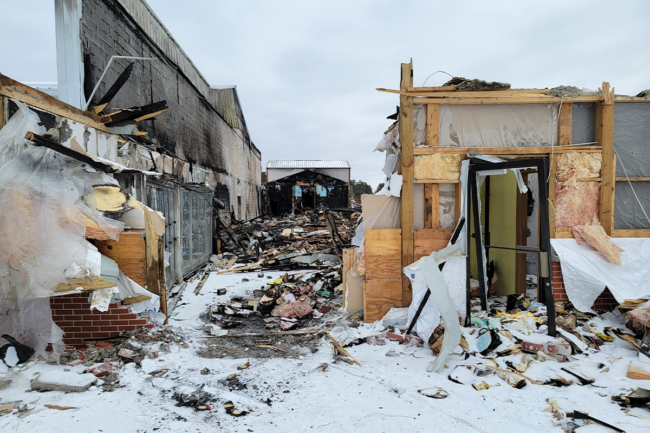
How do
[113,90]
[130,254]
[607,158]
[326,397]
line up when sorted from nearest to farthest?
[326,397] < [130,254] < [607,158] < [113,90]

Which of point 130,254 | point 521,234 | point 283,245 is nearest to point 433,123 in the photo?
point 521,234

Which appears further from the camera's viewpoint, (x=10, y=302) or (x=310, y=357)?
(x=310, y=357)

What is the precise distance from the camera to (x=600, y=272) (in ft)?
16.5

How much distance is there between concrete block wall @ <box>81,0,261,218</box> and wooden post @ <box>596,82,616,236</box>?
26.2 feet

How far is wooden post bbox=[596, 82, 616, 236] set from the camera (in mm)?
5211

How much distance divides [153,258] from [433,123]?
4.62 meters

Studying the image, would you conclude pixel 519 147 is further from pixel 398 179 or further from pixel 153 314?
pixel 153 314

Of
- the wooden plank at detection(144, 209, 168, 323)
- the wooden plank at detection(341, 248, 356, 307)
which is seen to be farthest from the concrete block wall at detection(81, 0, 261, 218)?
the wooden plank at detection(341, 248, 356, 307)

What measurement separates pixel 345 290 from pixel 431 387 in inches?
102

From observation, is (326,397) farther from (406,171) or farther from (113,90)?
(113,90)

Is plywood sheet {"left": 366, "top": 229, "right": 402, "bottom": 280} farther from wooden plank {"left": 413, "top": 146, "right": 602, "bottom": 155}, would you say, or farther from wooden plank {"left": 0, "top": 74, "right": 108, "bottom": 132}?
wooden plank {"left": 0, "top": 74, "right": 108, "bottom": 132}

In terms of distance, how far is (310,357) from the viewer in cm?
447

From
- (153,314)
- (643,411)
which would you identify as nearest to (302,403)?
(153,314)

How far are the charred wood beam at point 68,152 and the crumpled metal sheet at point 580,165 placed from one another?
6630mm
